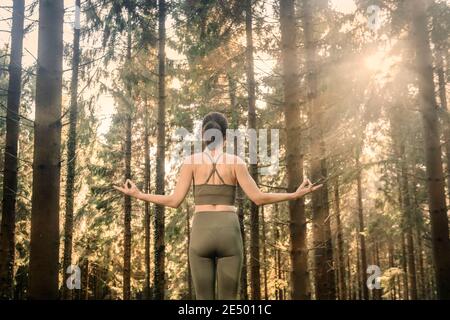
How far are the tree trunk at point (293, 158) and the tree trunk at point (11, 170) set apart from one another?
6195mm

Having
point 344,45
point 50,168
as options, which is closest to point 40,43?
point 50,168

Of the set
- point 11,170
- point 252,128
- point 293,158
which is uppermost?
point 252,128

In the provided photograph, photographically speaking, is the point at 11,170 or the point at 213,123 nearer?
the point at 213,123

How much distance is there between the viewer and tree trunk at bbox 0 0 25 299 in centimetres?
1010

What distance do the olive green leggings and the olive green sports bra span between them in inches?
4.5

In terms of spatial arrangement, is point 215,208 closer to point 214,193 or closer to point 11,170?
point 214,193

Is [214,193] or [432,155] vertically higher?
[432,155]

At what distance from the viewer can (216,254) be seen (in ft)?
12.3

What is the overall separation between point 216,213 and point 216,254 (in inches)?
14.6

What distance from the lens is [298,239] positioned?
26.0ft

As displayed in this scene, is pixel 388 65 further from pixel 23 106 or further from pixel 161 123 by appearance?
pixel 23 106

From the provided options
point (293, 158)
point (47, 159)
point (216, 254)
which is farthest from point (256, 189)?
point (293, 158)

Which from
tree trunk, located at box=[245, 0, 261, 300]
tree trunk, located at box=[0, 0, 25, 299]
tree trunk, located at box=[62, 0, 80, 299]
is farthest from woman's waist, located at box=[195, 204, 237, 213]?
tree trunk, located at box=[62, 0, 80, 299]

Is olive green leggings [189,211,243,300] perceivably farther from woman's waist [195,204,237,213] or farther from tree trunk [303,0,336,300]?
tree trunk [303,0,336,300]
